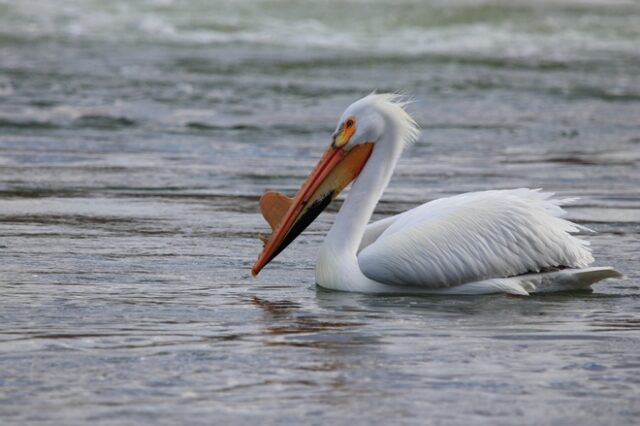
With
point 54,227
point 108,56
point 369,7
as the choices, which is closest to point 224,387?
point 54,227

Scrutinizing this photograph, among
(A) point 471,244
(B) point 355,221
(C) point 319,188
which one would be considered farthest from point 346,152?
(A) point 471,244

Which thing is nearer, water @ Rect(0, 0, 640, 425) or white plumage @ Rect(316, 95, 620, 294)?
water @ Rect(0, 0, 640, 425)

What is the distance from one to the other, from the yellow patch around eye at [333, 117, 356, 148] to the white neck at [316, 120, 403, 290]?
15cm

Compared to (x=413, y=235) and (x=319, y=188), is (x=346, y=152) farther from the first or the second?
(x=413, y=235)

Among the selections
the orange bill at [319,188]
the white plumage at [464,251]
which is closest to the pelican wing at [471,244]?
the white plumage at [464,251]

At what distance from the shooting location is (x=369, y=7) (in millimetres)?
29719

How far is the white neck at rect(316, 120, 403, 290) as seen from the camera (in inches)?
247

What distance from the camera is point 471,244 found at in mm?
6199

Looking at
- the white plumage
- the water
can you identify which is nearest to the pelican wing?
the white plumage

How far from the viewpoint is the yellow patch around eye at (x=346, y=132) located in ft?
21.6

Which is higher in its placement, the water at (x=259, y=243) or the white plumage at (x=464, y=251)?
the white plumage at (x=464, y=251)

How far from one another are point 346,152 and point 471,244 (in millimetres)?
781

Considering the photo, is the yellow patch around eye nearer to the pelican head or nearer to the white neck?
the pelican head

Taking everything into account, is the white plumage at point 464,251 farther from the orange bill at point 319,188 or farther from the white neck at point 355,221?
the orange bill at point 319,188
